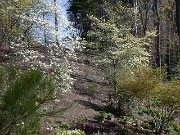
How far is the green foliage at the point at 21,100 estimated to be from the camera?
631cm

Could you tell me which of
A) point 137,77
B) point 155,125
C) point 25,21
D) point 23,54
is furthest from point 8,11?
point 155,125

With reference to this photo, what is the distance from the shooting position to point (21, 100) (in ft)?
20.8

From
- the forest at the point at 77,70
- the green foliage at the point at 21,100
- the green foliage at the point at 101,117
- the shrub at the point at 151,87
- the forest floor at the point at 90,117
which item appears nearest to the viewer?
the green foliage at the point at 21,100

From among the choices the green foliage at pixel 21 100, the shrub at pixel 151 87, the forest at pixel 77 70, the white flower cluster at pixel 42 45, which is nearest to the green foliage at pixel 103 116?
the forest at pixel 77 70

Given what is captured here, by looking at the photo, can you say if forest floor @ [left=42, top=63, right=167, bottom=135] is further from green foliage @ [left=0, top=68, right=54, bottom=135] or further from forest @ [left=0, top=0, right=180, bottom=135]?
green foliage @ [left=0, top=68, right=54, bottom=135]

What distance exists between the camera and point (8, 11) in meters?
12.2

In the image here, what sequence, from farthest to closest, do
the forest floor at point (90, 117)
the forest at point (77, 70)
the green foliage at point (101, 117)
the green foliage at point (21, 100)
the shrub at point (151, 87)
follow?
the green foliage at point (101, 117), the shrub at point (151, 87), the forest floor at point (90, 117), the forest at point (77, 70), the green foliage at point (21, 100)

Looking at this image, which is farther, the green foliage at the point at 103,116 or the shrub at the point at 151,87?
the green foliage at the point at 103,116

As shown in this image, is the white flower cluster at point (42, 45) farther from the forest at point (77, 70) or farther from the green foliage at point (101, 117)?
the green foliage at point (101, 117)

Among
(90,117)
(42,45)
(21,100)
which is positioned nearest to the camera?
(21,100)

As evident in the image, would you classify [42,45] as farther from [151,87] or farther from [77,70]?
[151,87]

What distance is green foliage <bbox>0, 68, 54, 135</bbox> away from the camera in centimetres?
631

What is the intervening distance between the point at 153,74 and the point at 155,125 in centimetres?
255

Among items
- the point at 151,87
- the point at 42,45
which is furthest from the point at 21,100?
the point at 151,87
